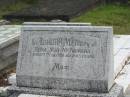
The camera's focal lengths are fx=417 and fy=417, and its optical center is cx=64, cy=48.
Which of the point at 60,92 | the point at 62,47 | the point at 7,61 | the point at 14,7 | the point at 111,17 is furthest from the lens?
the point at 14,7

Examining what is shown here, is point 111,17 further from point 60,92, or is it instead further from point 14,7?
point 60,92

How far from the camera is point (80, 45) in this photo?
5.82 meters

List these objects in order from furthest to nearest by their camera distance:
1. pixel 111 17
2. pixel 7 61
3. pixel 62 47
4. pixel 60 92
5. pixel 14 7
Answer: pixel 14 7
pixel 111 17
pixel 7 61
pixel 62 47
pixel 60 92

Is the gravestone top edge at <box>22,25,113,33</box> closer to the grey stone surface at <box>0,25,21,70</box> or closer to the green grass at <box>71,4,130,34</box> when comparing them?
the grey stone surface at <box>0,25,21,70</box>

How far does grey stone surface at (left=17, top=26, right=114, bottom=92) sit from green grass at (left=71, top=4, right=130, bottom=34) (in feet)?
19.1

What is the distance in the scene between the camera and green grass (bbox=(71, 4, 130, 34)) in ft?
40.1

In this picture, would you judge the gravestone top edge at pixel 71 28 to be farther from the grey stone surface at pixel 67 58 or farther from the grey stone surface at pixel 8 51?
the grey stone surface at pixel 8 51

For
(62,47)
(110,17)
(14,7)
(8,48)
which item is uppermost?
(14,7)

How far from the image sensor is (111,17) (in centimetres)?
1327

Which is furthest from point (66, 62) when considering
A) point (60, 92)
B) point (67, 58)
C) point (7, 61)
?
point (7, 61)

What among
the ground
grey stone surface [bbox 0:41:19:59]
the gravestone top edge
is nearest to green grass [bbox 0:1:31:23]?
the ground

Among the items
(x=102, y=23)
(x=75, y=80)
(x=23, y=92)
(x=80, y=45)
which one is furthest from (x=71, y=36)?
(x=102, y=23)

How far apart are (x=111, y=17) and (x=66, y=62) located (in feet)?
25.1

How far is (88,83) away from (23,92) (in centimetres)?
98
